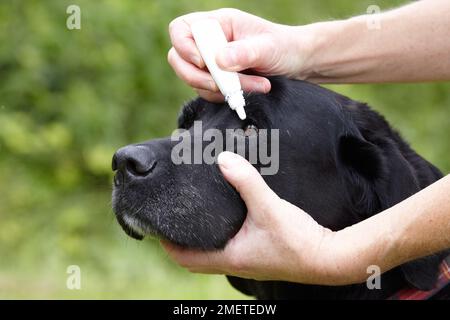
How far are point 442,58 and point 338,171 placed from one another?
0.73 m

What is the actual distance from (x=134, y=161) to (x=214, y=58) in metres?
0.52

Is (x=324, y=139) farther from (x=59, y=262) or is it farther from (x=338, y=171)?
(x=59, y=262)

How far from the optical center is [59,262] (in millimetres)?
7148

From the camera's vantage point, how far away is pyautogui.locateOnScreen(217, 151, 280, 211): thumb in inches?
113

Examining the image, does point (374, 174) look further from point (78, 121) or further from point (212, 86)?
point (78, 121)

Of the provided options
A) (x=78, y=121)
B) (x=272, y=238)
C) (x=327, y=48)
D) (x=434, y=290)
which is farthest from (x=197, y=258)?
(x=78, y=121)

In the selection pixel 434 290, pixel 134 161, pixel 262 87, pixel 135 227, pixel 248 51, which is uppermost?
pixel 248 51

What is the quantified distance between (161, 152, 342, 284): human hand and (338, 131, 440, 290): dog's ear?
0.51 m

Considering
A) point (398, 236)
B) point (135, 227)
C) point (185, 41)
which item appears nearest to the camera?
point (398, 236)

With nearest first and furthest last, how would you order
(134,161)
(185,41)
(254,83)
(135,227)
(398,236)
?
1. (398,236)
2. (134,161)
3. (135,227)
4. (254,83)
5. (185,41)

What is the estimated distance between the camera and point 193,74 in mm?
3412

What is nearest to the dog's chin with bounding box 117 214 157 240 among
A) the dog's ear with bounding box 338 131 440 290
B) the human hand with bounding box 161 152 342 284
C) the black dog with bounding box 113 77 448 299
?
the black dog with bounding box 113 77 448 299

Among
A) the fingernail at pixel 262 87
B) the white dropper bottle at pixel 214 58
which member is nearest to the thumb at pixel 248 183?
the white dropper bottle at pixel 214 58

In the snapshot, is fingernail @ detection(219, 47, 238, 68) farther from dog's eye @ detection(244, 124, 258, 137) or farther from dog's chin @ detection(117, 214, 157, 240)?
dog's chin @ detection(117, 214, 157, 240)
